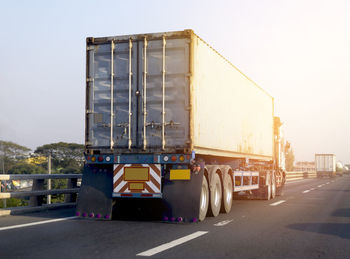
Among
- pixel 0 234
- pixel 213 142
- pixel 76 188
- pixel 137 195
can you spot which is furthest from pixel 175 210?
pixel 76 188

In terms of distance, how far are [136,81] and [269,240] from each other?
4.74 metres

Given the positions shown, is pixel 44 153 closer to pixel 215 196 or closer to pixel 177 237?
pixel 215 196

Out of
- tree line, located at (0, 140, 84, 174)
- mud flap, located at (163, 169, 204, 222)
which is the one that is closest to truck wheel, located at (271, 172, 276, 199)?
mud flap, located at (163, 169, 204, 222)

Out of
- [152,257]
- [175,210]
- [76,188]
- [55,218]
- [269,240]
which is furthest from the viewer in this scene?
[76,188]

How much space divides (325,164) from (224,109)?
5420cm

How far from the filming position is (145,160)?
10.5m

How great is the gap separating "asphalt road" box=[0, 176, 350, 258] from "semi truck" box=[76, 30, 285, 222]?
62 cm

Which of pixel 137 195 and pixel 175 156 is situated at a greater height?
pixel 175 156

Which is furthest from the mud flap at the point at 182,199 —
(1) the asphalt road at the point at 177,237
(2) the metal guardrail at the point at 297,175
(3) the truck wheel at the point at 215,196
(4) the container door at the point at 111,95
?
(2) the metal guardrail at the point at 297,175

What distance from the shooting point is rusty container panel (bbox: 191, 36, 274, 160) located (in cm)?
1085

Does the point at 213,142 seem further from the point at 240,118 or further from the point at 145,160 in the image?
the point at 240,118

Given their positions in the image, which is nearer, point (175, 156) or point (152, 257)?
point (152, 257)

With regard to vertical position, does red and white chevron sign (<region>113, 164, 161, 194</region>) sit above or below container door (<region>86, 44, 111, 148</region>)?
below

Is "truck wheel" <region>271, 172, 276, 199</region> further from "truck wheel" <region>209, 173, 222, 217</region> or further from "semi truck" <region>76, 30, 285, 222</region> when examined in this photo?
"semi truck" <region>76, 30, 285, 222</region>
